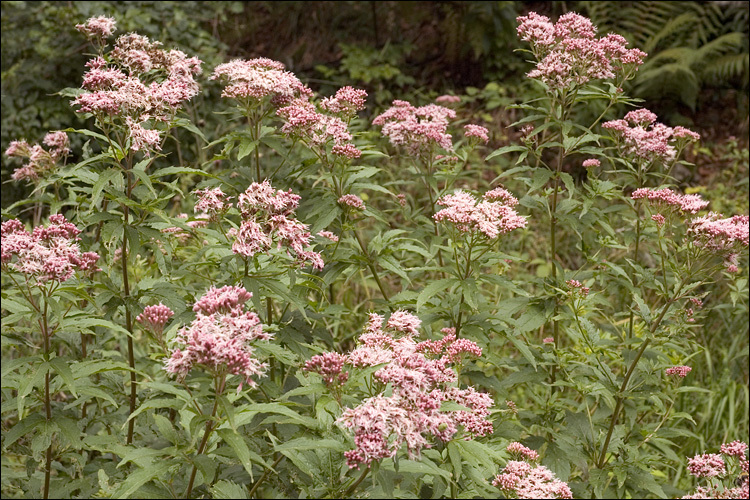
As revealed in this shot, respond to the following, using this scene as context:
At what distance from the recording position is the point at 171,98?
10.1ft

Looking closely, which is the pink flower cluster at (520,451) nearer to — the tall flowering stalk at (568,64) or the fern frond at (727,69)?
the tall flowering stalk at (568,64)

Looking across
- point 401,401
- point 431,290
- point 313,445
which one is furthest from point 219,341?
point 431,290

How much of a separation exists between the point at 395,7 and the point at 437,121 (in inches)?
268

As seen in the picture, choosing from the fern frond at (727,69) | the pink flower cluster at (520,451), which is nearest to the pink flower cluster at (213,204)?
the pink flower cluster at (520,451)

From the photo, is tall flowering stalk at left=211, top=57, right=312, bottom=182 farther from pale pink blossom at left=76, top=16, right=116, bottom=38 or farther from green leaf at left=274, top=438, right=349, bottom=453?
green leaf at left=274, top=438, right=349, bottom=453

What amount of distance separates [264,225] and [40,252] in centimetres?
77

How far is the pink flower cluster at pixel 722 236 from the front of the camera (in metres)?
3.04

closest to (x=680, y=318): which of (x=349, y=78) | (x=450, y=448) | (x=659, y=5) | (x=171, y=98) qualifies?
(x=450, y=448)

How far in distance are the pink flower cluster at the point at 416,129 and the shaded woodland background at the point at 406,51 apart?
3.66 m

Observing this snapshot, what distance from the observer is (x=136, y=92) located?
3.00 meters

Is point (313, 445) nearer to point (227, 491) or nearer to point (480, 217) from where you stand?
point (227, 491)

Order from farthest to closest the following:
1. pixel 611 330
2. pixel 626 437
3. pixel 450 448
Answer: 1. pixel 611 330
2. pixel 626 437
3. pixel 450 448

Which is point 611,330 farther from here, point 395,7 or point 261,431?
point 395,7

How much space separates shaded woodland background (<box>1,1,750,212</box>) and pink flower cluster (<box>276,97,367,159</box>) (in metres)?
4.27
